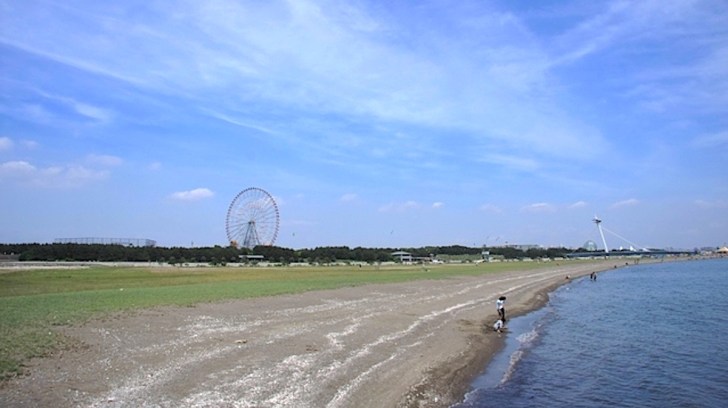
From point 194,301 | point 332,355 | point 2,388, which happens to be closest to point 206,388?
point 2,388

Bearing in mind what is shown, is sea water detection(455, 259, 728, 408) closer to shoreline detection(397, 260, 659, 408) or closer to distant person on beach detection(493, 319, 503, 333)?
shoreline detection(397, 260, 659, 408)

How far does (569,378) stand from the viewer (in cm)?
1822

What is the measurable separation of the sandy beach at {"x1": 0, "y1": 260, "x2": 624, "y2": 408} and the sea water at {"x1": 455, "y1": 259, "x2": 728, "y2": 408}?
1.40m

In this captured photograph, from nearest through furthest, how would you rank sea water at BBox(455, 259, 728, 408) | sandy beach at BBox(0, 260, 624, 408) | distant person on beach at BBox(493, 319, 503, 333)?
sandy beach at BBox(0, 260, 624, 408) < sea water at BBox(455, 259, 728, 408) < distant person on beach at BBox(493, 319, 503, 333)

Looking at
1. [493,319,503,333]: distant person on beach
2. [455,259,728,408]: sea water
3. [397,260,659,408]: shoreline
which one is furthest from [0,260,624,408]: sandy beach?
[455,259,728,408]: sea water

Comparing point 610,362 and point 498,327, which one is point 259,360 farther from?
point 498,327

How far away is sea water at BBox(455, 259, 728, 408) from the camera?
15867mm

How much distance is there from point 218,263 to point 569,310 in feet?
345

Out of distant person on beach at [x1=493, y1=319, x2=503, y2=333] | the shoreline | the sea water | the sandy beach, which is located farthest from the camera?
distant person on beach at [x1=493, y1=319, x2=503, y2=333]

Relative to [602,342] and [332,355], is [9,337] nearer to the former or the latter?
[332,355]

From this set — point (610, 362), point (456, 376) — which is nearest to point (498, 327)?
point (610, 362)

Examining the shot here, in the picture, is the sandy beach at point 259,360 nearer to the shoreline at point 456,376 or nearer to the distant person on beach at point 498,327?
the shoreline at point 456,376

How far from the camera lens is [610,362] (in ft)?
68.8

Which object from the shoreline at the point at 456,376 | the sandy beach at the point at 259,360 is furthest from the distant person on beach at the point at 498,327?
A: the sandy beach at the point at 259,360
